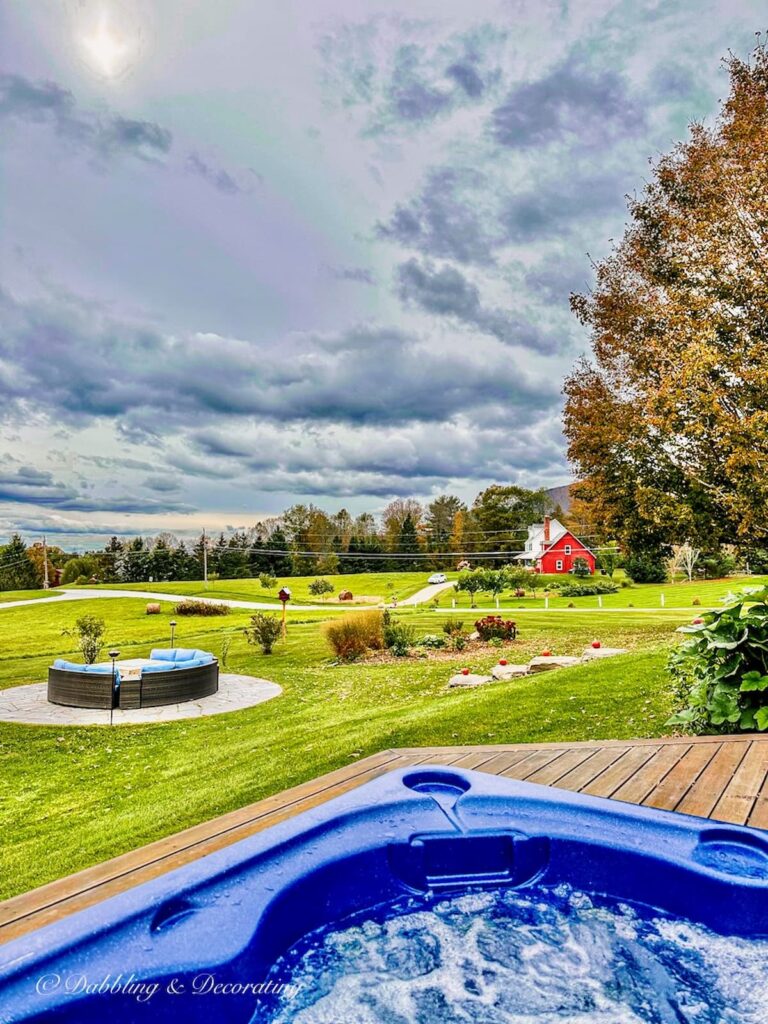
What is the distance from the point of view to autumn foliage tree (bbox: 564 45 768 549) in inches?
A: 323

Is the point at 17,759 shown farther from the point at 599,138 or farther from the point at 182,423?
the point at 182,423

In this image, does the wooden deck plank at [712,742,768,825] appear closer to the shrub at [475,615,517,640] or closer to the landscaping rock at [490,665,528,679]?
the landscaping rock at [490,665,528,679]

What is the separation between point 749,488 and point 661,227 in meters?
5.35

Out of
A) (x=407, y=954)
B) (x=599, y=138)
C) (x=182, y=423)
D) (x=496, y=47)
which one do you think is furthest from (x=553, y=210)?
(x=182, y=423)

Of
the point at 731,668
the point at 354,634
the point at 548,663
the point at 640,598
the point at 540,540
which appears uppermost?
the point at 540,540

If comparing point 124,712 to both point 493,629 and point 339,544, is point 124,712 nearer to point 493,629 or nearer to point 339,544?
point 493,629

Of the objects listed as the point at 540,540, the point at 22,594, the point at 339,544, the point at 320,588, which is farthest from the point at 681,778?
the point at 339,544

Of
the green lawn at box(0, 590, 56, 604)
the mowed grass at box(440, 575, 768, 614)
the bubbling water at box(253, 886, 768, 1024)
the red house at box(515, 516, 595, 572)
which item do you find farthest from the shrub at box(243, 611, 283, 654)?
the red house at box(515, 516, 595, 572)

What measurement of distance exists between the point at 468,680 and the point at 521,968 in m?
6.07

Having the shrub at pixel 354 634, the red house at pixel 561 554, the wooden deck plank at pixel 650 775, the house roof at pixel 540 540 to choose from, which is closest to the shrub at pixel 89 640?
the shrub at pixel 354 634

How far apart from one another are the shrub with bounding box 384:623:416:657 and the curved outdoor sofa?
3718 millimetres

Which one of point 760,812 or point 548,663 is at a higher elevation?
point 760,812

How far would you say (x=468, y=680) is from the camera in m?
7.93

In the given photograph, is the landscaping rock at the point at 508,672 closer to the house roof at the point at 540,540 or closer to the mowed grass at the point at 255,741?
the mowed grass at the point at 255,741
